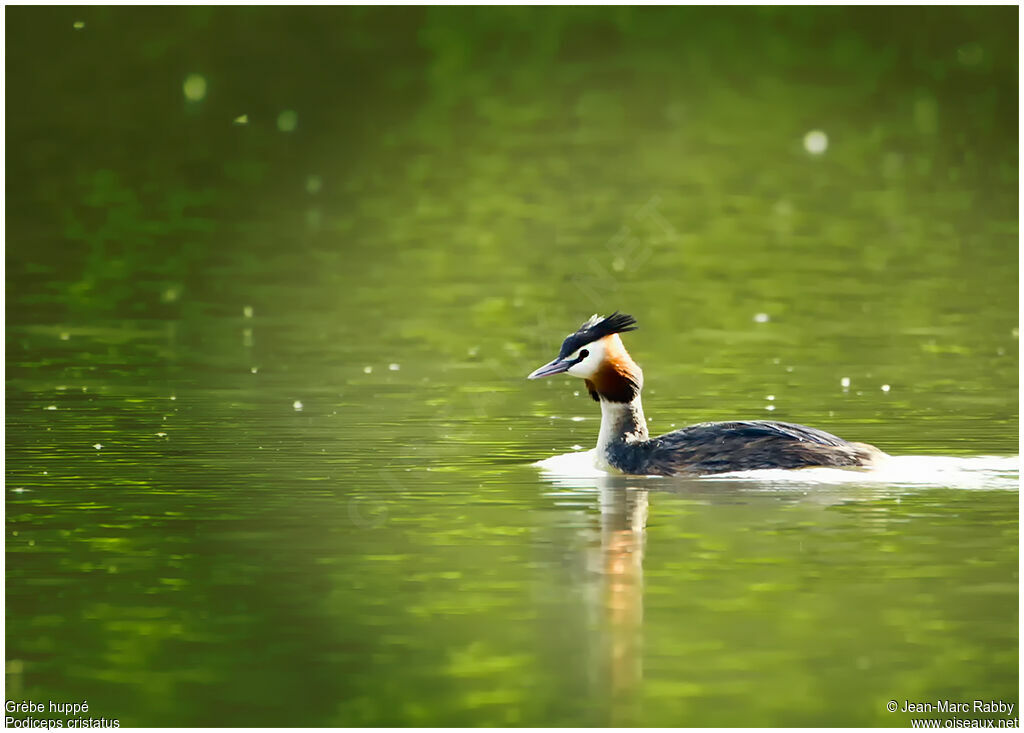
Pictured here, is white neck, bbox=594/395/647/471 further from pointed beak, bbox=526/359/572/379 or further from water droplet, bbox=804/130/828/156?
water droplet, bbox=804/130/828/156

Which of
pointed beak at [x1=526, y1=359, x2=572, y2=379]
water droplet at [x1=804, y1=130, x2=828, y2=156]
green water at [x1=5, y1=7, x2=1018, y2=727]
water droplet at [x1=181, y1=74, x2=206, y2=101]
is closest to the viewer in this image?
green water at [x1=5, y1=7, x2=1018, y2=727]

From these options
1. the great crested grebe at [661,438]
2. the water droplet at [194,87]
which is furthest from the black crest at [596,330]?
the water droplet at [194,87]

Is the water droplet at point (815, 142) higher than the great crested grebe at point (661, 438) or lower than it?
higher

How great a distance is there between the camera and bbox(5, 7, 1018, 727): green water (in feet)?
30.6

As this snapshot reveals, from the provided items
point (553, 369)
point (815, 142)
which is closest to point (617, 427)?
point (553, 369)

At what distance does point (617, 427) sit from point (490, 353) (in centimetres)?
541

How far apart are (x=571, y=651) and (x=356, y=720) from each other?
1.11 meters

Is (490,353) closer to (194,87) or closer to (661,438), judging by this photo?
(661,438)

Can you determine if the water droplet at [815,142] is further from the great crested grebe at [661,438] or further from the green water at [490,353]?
the great crested grebe at [661,438]

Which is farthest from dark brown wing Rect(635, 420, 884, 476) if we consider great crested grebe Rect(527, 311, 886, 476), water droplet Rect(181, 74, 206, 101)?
water droplet Rect(181, 74, 206, 101)

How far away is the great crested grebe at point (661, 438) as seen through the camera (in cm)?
1305

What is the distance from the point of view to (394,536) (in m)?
11.4

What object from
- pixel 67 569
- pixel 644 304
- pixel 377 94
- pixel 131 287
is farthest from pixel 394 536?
pixel 377 94

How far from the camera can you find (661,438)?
13484mm
